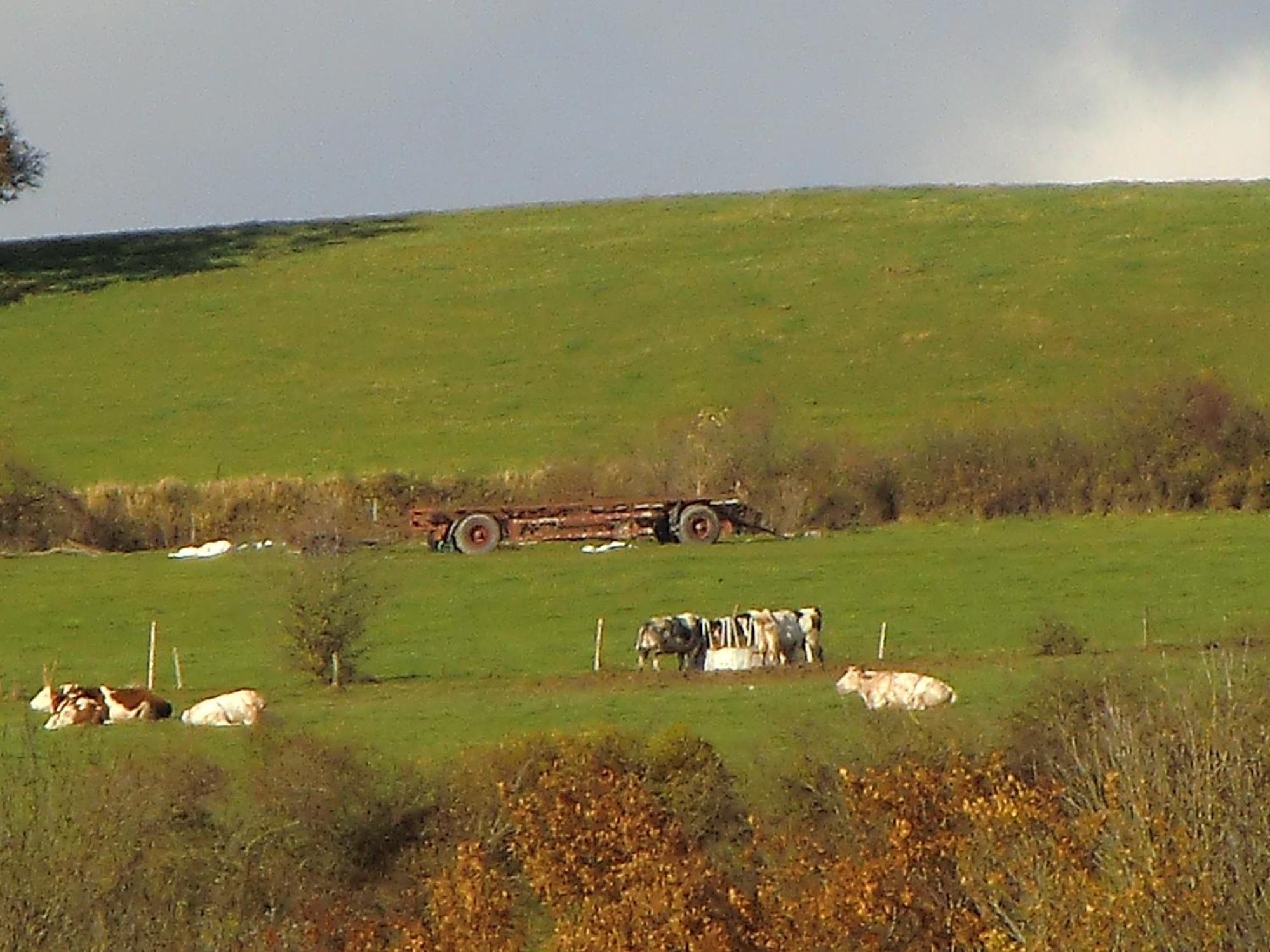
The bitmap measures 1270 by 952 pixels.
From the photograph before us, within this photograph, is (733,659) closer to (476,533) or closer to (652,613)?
(652,613)

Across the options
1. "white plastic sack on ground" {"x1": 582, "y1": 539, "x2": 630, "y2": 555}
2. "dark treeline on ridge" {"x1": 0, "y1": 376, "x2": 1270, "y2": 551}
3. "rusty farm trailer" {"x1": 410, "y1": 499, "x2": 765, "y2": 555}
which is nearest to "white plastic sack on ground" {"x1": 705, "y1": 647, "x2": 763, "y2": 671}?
"white plastic sack on ground" {"x1": 582, "y1": 539, "x2": 630, "y2": 555}

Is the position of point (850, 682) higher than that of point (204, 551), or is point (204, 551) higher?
point (850, 682)

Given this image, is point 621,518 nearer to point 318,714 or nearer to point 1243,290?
point 318,714

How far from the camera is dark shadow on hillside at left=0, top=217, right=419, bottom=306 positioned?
252ft

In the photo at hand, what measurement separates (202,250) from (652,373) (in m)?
26.6

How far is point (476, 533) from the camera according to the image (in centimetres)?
4397

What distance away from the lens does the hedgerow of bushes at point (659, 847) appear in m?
11.8

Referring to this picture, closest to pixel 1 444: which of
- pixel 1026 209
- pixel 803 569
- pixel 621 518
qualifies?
pixel 621 518

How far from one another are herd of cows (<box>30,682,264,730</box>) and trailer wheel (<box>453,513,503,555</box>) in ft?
45.7

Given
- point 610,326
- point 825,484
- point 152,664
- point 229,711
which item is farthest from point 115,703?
point 610,326

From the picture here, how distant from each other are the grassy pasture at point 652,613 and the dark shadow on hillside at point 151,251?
32.4 meters

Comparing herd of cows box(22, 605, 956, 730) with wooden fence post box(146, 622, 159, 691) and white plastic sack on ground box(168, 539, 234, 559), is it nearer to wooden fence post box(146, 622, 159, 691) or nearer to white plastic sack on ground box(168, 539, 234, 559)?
wooden fence post box(146, 622, 159, 691)

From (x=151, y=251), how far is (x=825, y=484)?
40667 mm

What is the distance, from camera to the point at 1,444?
2062 inches
